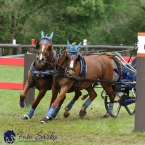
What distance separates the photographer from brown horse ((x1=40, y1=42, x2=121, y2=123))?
11133 mm

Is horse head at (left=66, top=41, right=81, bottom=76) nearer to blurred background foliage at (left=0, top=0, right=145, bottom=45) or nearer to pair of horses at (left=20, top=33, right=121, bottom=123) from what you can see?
pair of horses at (left=20, top=33, right=121, bottom=123)

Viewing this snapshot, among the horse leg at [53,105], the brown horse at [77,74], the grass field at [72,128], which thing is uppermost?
the brown horse at [77,74]

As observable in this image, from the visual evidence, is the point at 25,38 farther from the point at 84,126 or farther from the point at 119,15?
the point at 84,126

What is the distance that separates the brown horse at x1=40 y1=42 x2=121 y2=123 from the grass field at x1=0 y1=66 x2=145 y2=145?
15.0 inches

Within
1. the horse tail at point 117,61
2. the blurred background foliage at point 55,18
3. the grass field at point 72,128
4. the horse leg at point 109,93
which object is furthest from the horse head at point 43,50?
the blurred background foliage at point 55,18

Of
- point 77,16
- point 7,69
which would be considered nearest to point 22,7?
point 77,16

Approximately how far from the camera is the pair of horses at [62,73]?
36.5ft

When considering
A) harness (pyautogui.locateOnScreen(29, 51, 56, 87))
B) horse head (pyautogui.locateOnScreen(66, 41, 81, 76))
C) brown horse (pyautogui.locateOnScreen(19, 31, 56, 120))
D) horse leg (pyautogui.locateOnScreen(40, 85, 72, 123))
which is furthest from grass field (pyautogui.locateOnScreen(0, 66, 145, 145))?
horse head (pyautogui.locateOnScreen(66, 41, 81, 76))

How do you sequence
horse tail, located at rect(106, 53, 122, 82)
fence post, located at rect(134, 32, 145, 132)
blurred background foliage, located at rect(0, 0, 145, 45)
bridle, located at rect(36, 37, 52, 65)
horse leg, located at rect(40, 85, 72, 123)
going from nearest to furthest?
fence post, located at rect(134, 32, 145, 132) < horse leg, located at rect(40, 85, 72, 123) < bridle, located at rect(36, 37, 52, 65) < horse tail, located at rect(106, 53, 122, 82) < blurred background foliage, located at rect(0, 0, 145, 45)

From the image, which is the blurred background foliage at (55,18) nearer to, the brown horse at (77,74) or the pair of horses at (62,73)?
the brown horse at (77,74)

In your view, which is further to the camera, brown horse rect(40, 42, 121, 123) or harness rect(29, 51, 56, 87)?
harness rect(29, 51, 56, 87)

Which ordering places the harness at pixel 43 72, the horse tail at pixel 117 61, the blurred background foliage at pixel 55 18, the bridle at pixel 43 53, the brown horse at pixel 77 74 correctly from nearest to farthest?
1. the bridle at pixel 43 53
2. the brown horse at pixel 77 74
3. the harness at pixel 43 72
4. the horse tail at pixel 117 61
5. the blurred background foliage at pixel 55 18

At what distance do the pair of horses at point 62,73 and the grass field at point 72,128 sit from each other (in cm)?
37

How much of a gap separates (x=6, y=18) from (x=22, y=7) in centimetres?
138
